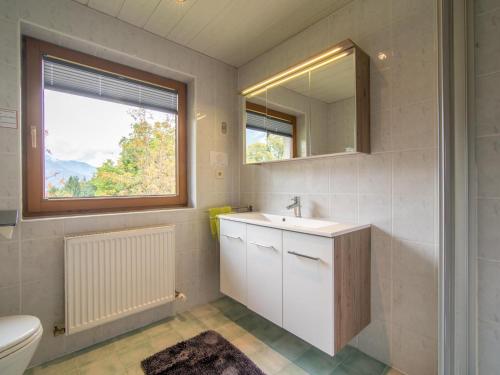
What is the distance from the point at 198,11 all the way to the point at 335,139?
131 centimetres

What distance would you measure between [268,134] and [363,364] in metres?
1.72

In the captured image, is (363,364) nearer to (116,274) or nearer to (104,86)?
(116,274)

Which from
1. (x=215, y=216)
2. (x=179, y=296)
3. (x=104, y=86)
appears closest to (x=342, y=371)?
(x=179, y=296)

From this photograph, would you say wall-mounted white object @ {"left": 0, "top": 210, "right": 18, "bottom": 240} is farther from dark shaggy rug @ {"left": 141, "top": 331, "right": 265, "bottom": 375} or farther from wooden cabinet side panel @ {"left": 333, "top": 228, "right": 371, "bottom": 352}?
wooden cabinet side panel @ {"left": 333, "top": 228, "right": 371, "bottom": 352}

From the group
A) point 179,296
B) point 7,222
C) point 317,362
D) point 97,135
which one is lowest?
point 317,362

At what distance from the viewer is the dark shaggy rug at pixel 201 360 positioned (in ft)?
4.85

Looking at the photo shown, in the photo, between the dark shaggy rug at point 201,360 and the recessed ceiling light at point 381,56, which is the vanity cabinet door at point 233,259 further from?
the recessed ceiling light at point 381,56

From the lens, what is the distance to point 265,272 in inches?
65.9

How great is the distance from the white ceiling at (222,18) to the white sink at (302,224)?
147cm

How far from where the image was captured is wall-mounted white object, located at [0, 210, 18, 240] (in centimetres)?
134

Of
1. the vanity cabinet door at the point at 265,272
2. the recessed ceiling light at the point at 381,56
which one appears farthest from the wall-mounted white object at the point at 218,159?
the recessed ceiling light at the point at 381,56

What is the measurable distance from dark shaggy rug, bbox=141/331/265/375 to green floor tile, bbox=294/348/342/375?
0.94 ft

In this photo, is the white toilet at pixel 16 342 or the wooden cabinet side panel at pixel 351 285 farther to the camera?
the wooden cabinet side panel at pixel 351 285

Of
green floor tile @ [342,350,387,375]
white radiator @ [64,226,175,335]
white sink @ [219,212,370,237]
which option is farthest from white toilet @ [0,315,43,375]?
green floor tile @ [342,350,387,375]
